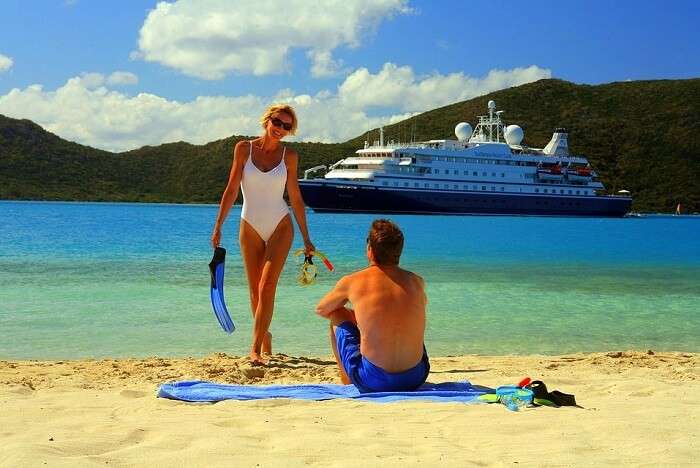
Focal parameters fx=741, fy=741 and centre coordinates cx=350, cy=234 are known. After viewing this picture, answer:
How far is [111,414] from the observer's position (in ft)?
10.3

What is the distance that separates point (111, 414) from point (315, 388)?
0.99m

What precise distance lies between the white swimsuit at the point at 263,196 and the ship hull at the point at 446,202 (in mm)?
46112

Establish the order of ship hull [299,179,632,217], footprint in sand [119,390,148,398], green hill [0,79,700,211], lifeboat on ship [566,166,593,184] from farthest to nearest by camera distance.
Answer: green hill [0,79,700,211] < lifeboat on ship [566,166,593,184] < ship hull [299,179,632,217] < footprint in sand [119,390,148,398]

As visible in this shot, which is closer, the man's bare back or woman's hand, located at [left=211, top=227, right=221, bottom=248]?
the man's bare back

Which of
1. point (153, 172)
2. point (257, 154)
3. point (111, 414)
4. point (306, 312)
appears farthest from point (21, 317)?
point (153, 172)

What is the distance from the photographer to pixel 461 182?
192ft

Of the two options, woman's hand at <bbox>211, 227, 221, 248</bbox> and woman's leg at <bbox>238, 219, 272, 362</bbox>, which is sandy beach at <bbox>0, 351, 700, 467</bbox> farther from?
woman's hand at <bbox>211, 227, 221, 248</bbox>

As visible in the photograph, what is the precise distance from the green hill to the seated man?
85758 millimetres

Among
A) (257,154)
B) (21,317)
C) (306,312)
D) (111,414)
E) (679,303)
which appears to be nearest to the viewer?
(111,414)

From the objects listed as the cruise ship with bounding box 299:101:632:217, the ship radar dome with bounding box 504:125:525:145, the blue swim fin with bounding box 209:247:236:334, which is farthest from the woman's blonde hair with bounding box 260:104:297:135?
the ship radar dome with bounding box 504:125:525:145

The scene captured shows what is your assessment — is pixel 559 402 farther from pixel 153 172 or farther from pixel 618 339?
pixel 153 172

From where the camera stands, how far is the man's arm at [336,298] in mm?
3463

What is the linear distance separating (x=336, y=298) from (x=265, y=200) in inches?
48.8

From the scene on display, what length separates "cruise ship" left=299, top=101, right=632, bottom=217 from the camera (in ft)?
180
